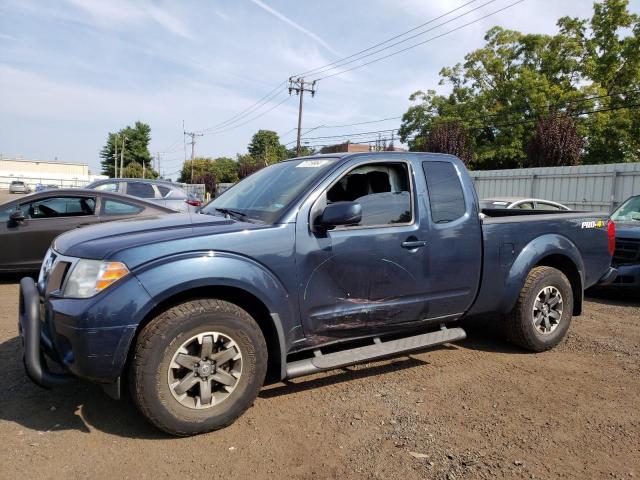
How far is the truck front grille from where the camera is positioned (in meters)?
7.07

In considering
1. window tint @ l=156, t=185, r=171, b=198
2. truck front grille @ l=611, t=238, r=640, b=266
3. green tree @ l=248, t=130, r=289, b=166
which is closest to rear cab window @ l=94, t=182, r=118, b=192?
window tint @ l=156, t=185, r=171, b=198

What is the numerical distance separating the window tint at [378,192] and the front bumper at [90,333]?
1.65 meters

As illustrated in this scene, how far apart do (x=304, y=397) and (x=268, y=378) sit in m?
0.30

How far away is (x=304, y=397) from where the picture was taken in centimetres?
362

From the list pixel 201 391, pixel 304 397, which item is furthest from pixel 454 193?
pixel 201 391

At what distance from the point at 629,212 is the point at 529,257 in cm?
509

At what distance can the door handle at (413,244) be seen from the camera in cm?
376

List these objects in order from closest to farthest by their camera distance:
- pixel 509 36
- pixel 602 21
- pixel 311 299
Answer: pixel 311 299 → pixel 602 21 → pixel 509 36

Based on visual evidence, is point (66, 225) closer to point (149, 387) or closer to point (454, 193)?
point (149, 387)

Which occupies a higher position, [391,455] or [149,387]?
[149,387]

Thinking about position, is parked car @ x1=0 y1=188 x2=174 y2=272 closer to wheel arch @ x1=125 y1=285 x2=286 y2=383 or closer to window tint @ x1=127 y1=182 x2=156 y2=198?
window tint @ x1=127 y1=182 x2=156 y2=198

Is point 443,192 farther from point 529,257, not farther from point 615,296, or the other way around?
point 615,296

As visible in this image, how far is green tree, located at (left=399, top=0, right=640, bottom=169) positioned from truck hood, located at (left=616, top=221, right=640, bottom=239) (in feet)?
82.5

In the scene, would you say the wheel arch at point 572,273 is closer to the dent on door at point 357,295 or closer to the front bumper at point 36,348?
the dent on door at point 357,295
